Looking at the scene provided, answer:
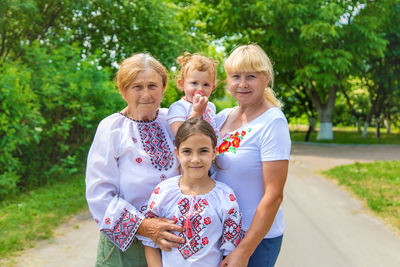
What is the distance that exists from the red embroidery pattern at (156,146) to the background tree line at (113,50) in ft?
3.00

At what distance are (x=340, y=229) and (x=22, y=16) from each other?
33.1ft

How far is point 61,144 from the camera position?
316 inches

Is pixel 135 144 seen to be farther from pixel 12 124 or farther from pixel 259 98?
pixel 12 124

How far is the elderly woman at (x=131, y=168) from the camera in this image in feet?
6.63

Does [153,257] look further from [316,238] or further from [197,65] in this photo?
[316,238]

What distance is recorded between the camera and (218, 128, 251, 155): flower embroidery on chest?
6.87ft

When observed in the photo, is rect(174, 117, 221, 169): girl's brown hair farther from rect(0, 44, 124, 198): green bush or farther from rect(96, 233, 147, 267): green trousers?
rect(0, 44, 124, 198): green bush

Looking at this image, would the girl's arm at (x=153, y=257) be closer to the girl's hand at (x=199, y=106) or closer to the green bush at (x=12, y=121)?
the girl's hand at (x=199, y=106)

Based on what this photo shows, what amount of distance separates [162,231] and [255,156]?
61 centimetres

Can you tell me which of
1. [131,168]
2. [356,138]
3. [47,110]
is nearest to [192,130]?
[131,168]

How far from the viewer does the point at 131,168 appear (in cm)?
207

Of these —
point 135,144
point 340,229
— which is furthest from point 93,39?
point 135,144

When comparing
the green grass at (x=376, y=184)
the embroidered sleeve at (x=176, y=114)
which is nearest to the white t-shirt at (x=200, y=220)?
the embroidered sleeve at (x=176, y=114)

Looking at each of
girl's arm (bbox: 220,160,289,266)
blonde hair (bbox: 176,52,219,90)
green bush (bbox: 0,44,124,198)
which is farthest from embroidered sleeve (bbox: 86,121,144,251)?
green bush (bbox: 0,44,124,198)
